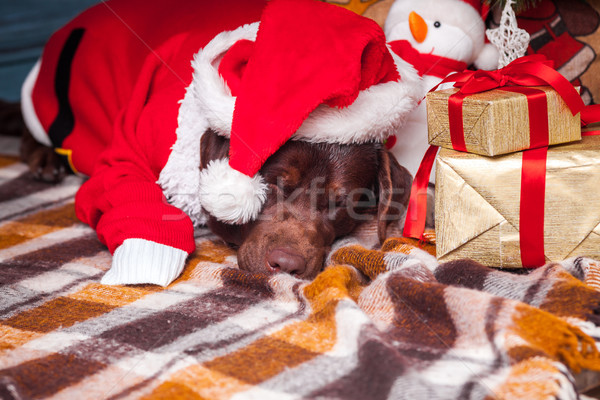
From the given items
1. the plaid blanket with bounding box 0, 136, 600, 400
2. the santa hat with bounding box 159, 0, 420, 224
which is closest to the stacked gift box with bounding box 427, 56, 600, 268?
the plaid blanket with bounding box 0, 136, 600, 400

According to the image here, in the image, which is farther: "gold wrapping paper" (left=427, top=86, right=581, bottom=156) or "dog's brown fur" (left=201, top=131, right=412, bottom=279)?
"dog's brown fur" (left=201, top=131, right=412, bottom=279)

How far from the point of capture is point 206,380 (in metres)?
1.24

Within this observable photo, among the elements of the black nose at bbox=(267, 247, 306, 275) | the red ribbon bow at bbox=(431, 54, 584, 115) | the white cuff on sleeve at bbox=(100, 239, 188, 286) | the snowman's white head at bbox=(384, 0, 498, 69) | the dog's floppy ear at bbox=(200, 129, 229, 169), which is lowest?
the black nose at bbox=(267, 247, 306, 275)

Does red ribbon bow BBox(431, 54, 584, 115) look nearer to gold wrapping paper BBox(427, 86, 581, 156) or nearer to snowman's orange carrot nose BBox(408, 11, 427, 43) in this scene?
gold wrapping paper BBox(427, 86, 581, 156)

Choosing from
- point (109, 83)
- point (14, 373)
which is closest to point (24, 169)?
point (109, 83)

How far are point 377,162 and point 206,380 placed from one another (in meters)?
1.08

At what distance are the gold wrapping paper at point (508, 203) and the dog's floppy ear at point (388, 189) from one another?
357 millimetres

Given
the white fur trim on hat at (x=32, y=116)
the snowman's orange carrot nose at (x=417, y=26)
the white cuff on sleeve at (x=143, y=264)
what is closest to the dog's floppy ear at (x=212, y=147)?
the white cuff on sleeve at (x=143, y=264)

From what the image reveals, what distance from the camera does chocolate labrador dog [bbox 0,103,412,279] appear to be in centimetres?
182

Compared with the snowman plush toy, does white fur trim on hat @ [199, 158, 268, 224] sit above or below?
below

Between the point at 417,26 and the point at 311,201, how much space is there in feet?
2.45

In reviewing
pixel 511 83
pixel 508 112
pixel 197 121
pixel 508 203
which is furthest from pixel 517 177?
pixel 197 121

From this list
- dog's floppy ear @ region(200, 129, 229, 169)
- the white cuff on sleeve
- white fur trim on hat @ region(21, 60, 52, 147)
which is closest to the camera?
the white cuff on sleeve

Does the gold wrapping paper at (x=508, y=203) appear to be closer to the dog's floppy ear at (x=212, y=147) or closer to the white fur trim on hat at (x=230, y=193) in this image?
the white fur trim on hat at (x=230, y=193)
